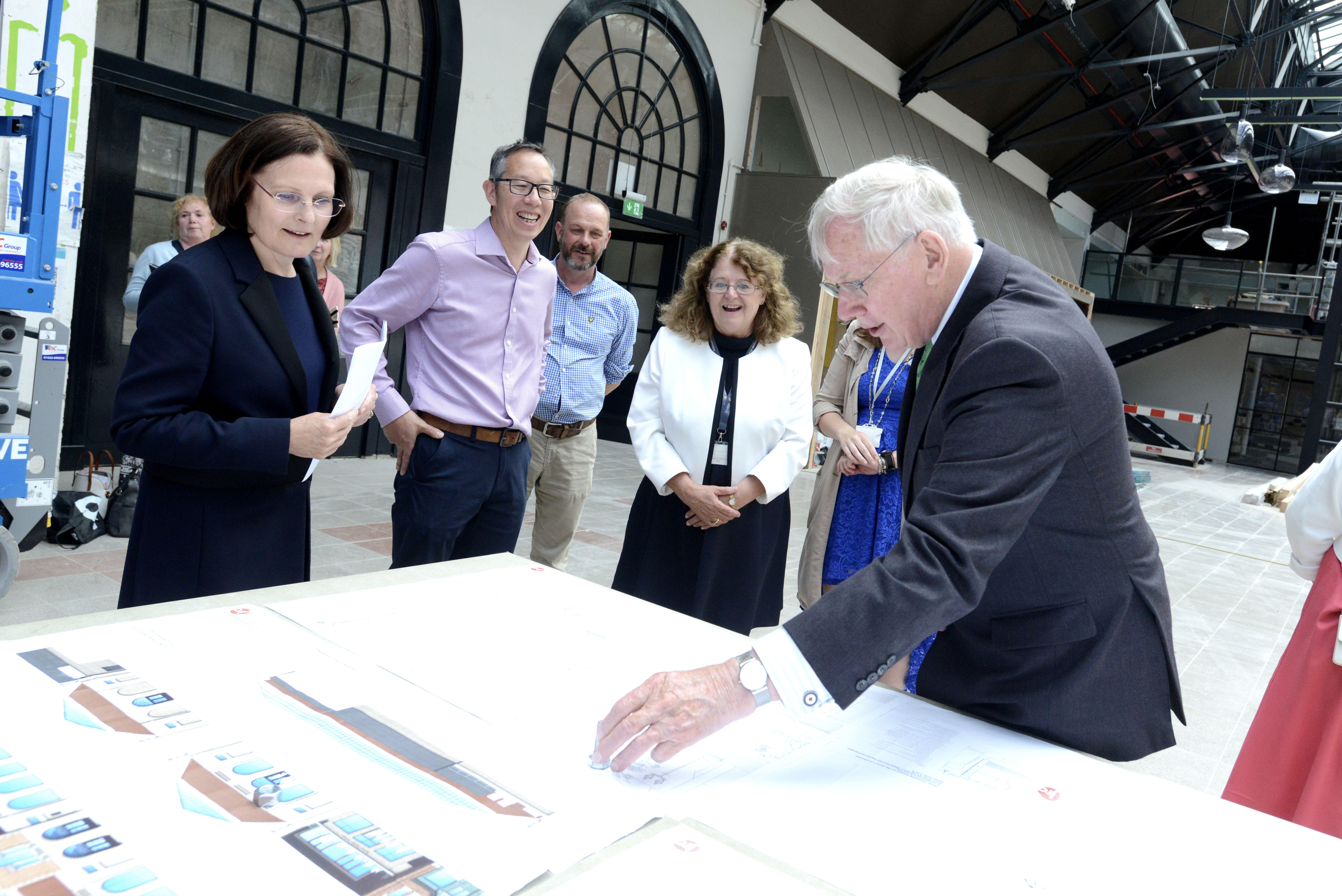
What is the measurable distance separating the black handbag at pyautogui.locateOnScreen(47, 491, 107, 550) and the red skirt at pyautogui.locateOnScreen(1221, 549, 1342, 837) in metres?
4.31

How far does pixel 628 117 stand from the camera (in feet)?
26.7

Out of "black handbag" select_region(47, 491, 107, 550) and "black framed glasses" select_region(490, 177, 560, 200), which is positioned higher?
"black framed glasses" select_region(490, 177, 560, 200)

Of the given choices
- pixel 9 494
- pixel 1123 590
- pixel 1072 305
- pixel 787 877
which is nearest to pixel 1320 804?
pixel 1123 590

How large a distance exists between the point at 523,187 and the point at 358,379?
1115 mm

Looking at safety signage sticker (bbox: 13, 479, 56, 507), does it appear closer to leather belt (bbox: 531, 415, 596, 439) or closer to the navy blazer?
leather belt (bbox: 531, 415, 596, 439)

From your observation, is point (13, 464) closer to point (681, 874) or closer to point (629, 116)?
point (681, 874)

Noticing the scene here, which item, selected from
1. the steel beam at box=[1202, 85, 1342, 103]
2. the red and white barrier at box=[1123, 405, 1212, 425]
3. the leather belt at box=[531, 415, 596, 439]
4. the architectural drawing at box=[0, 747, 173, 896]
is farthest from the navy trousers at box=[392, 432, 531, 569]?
the red and white barrier at box=[1123, 405, 1212, 425]

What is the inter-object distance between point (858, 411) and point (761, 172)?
6938mm

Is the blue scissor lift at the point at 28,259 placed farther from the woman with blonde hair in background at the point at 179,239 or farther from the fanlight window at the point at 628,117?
the fanlight window at the point at 628,117

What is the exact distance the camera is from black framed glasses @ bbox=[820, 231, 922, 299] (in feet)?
4.23

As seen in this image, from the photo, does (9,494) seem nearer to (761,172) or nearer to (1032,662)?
(1032,662)

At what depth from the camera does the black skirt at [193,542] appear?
1677mm

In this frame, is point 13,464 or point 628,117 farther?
point 628,117

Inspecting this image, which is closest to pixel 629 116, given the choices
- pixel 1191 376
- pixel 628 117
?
pixel 628 117
